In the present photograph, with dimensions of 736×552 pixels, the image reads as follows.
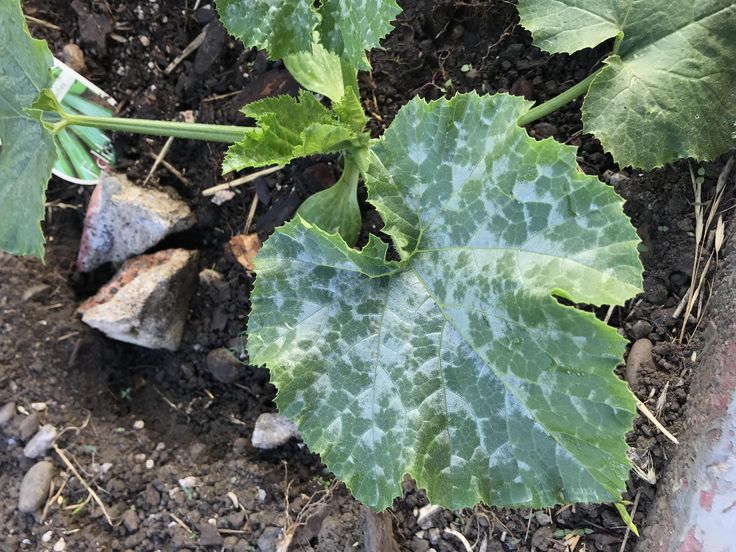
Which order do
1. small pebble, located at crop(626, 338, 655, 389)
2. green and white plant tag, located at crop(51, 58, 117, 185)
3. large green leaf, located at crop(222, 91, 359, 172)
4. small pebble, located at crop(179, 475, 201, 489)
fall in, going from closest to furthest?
large green leaf, located at crop(222, 91, 359, 172)
small pebble, located at crop(626, 338, 655, 389)
small pebble, located at crop(179, 475, 201, 489)
green and white plant tag, located at crop(51, 58, 117, 185)

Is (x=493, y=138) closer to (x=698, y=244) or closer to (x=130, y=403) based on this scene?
(x=698, y=244)

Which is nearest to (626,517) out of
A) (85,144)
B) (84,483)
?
(84,483)

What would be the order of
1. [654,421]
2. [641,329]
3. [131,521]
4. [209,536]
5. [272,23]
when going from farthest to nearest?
[131,521] < [209,536] < [641,329] < [654,421] < [272,23]

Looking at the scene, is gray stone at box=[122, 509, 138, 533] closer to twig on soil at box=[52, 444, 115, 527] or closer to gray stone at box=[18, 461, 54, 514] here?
twig on soil at box=[52, 444, 115, 527]

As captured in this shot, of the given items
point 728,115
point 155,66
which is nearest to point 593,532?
point 728,115

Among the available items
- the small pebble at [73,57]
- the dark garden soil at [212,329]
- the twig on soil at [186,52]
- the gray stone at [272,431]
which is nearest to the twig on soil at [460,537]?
the dark garden soil at [212,329]

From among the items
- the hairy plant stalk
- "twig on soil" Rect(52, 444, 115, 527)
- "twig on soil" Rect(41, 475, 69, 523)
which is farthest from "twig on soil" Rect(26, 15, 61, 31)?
"twig on soil" Rect(41, 475, 69, 523)

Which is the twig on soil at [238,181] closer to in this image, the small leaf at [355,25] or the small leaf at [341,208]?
the small leaf at [341,208]

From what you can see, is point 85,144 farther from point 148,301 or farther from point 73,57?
point 148,301
